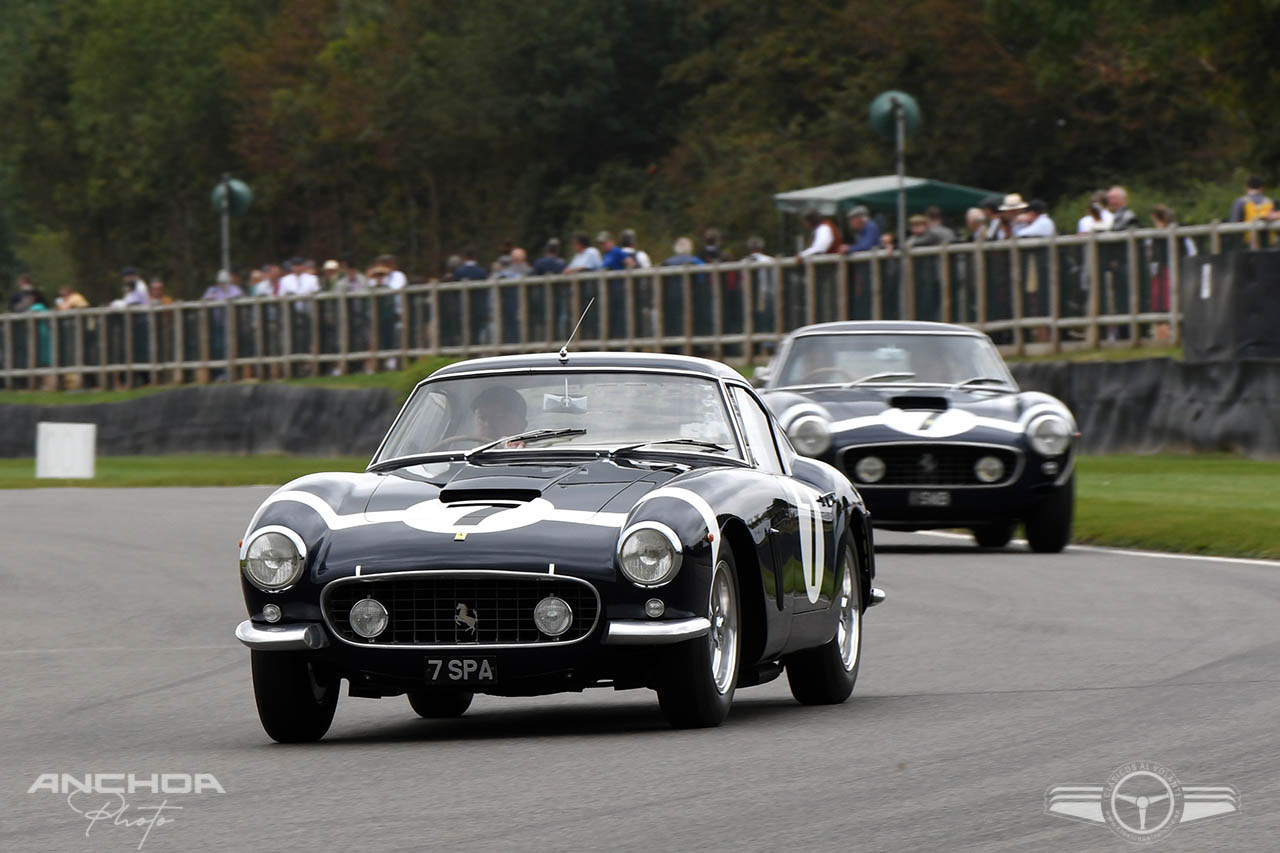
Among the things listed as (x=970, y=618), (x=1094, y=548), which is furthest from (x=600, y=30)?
(x=970, y=618)

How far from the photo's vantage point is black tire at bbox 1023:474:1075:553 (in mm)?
17047

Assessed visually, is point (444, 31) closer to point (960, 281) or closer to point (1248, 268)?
point (960, 281)

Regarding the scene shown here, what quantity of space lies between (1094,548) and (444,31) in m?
54.6

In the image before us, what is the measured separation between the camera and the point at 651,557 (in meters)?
8.34

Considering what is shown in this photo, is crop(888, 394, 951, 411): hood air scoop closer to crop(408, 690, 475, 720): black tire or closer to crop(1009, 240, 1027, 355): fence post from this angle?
crop(408, 690, 475, 720): black tire

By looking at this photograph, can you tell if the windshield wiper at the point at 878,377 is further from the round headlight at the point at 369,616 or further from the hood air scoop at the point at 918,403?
the round headlight at the point at 369,616

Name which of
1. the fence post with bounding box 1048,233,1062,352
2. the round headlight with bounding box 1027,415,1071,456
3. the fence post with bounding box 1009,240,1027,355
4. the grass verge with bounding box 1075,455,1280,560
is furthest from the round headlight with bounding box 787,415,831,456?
the fence post with bounding box 1009,240,1027,355

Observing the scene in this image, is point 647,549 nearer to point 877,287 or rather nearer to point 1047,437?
point 1047,437

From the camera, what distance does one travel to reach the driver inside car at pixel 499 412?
959cm

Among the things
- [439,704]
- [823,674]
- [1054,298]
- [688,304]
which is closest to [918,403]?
[823,674]

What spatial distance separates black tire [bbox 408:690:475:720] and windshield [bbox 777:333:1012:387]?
8.63 metres

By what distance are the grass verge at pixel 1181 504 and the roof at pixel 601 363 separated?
7.64 metres

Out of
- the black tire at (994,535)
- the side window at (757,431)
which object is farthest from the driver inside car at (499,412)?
the black tire at (994,535)

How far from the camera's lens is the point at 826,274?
31.5 meters
